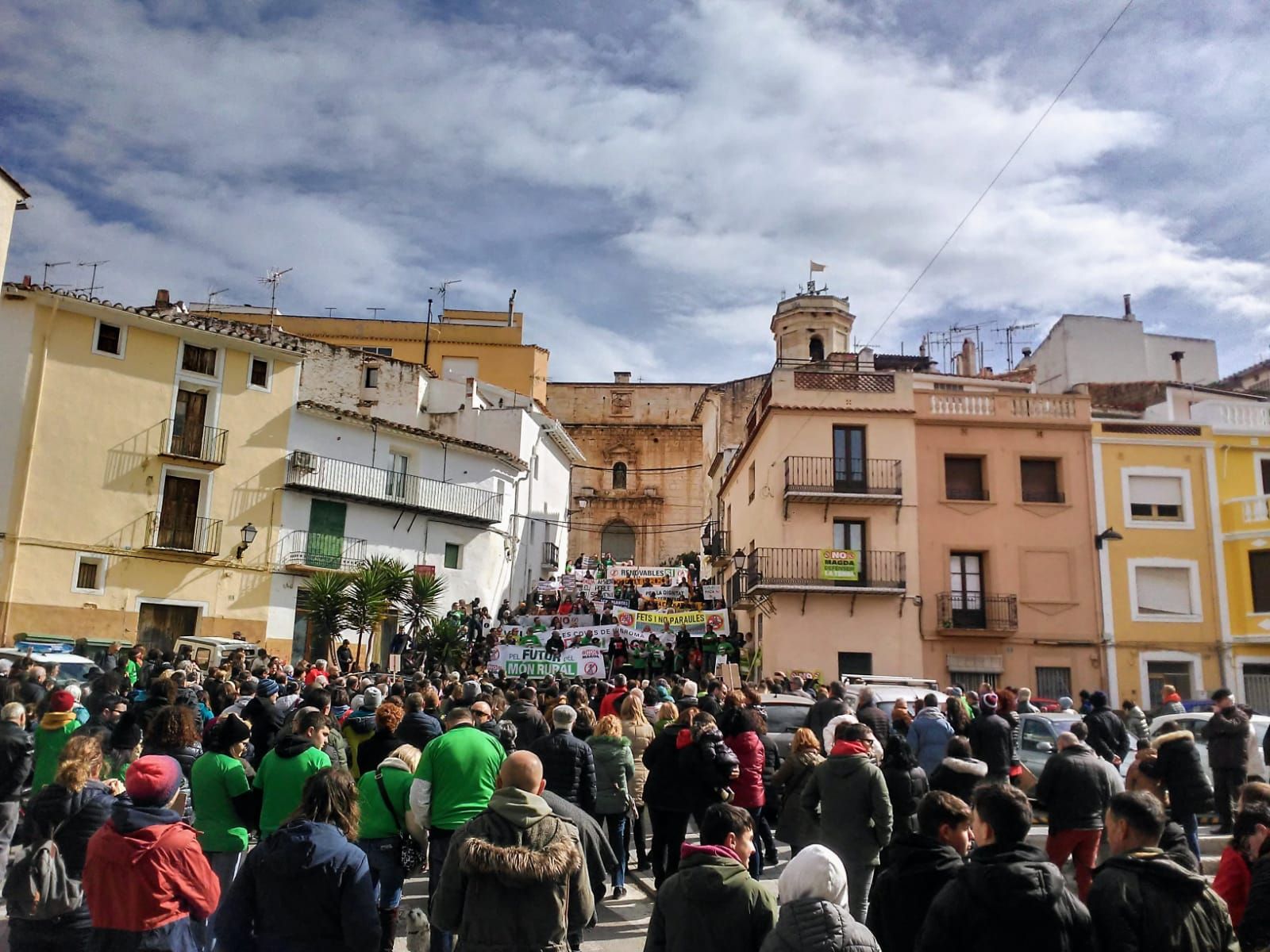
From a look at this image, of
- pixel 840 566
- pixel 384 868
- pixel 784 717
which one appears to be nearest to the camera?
pixel 384 868

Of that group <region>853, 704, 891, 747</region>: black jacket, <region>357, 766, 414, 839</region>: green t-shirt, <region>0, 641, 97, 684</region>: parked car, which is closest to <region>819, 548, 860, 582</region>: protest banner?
<region>853, 704, 891, 747</region>: black jacket

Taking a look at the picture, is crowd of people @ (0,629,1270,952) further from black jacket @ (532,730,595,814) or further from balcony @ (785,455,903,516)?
balcony @ (785,455,903,516)

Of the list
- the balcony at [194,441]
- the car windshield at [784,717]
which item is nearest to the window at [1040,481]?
the car windshield at [784,717]

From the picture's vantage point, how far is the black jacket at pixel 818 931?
396 centimetres

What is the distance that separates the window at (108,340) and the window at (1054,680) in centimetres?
2575

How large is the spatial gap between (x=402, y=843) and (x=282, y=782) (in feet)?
2.91

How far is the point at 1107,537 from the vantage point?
26.5 m

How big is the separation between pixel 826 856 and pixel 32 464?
26.6m

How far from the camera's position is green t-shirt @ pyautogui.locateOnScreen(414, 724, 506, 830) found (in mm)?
6621

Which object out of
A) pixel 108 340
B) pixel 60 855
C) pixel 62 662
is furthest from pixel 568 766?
pixel 108 340

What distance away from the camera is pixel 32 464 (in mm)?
25547

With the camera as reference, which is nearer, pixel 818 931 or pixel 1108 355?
pixel 818 931

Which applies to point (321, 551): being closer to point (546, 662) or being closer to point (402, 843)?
point (546, 662)

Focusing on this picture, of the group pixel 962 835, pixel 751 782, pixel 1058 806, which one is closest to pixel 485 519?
pixel 751 782
